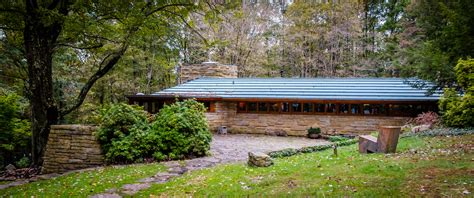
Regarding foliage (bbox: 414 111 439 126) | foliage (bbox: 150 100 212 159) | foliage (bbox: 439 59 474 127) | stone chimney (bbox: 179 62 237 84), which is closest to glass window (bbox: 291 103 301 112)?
foliage (bbox: 414 111 439 126)

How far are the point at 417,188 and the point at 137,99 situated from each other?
46.6ft

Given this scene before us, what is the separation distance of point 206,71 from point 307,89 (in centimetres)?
723

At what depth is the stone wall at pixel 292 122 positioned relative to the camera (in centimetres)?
1398

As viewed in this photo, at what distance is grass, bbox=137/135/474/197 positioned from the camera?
14.6 feet

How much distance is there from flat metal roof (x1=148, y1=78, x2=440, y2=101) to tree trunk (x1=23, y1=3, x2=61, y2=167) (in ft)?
20.5

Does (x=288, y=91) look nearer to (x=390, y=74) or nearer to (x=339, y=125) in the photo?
(x=339, y=125)

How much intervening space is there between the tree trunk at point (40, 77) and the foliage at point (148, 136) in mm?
2181

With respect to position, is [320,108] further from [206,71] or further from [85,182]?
[85,182]

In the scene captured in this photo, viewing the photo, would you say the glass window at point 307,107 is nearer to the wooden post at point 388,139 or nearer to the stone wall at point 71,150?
the wooden post at point 388,139

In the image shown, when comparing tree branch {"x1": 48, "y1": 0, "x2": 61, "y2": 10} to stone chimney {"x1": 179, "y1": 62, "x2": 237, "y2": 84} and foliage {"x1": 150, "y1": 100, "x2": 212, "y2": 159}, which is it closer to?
foliage {"x1": 150, "y1": 100, "x2": 212, "y2": 159}

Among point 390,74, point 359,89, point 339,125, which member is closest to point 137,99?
point 339,125

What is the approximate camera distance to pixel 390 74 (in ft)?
79.4

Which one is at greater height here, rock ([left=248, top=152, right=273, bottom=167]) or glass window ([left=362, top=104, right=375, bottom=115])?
glass window ([left=362, top=104, right=375, bottom=115])

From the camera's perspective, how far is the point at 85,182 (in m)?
6.71
